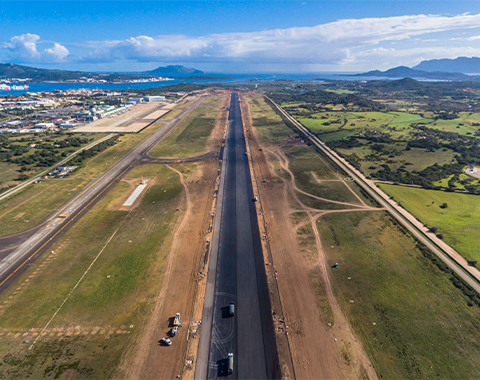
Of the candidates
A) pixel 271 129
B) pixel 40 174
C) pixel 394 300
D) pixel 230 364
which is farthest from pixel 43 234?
pixel 271 129

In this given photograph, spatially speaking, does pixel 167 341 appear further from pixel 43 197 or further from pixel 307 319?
pixel 43 197

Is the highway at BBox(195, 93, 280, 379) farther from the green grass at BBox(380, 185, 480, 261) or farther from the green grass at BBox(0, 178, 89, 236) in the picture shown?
the green grass at BBox(0, 178, 89, 236)

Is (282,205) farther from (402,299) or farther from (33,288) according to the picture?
(33,288)

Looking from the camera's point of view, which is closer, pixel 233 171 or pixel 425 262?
pixel 425 262

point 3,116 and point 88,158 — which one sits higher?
point 3,116

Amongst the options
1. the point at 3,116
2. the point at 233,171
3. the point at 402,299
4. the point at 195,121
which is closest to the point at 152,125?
the point at 195,121

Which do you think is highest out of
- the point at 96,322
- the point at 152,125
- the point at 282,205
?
the point at 152,125
